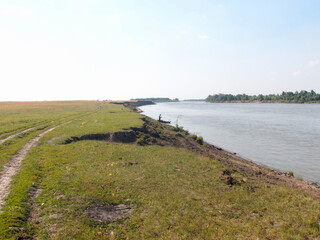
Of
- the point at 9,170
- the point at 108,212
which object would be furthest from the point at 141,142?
the point at 108,212

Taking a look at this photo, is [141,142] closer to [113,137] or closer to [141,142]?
[141,142]

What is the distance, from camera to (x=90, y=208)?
41.9ft

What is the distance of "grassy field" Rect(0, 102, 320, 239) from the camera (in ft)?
35.7

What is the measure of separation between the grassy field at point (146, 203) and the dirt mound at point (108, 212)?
0.37 feet

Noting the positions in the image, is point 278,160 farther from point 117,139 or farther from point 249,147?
point 117,139

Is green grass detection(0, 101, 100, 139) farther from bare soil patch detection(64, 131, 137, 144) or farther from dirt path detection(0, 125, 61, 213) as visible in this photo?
bare soil patch detection(64, 131, 137, 144)

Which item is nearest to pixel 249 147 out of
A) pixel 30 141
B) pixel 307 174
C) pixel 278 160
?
pixel 278 160

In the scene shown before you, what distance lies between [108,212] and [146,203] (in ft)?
8.45

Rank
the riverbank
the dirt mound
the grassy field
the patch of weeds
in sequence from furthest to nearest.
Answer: the patch of weeds < the riverbank < the dirt mound < the grassy field

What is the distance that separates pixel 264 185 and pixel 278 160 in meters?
17.9

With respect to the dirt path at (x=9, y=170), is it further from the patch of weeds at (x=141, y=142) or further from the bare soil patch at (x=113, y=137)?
the patch of weeds at (x=141, y=142)

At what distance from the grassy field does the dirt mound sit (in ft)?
0.37

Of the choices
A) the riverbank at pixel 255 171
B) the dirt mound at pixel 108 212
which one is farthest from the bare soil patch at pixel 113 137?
the dirt mound at pixel 108 212

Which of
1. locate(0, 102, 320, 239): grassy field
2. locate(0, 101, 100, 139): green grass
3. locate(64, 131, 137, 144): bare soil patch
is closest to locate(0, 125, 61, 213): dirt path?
locate(0, 102, 320, 239): grassy field
